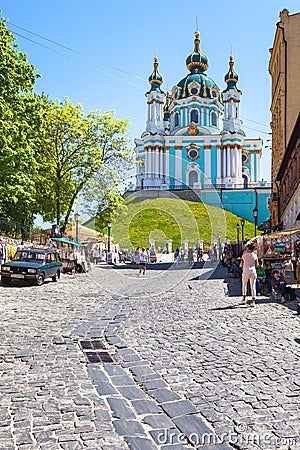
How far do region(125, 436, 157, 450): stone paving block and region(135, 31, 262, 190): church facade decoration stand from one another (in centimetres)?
8329

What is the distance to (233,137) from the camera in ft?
311

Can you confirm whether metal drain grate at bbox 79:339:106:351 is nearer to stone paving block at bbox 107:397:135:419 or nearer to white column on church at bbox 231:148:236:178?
stone paving block at bbox 107:397:135:419

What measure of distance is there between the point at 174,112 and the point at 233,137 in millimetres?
12826

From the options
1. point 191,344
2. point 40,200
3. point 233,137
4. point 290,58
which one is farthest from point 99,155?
point 233,137

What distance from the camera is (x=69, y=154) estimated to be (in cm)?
3478

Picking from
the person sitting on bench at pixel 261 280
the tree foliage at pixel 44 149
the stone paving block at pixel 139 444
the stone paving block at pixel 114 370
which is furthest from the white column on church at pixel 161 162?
the stone paving block at pixel 139 444

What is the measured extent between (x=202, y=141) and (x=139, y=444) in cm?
9343

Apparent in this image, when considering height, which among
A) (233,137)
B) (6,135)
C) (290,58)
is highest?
(233,137)

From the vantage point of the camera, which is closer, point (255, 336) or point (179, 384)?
point (179, 384)

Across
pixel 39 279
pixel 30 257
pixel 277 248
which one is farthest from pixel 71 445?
pixel 30 257

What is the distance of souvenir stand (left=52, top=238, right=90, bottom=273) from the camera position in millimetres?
28603

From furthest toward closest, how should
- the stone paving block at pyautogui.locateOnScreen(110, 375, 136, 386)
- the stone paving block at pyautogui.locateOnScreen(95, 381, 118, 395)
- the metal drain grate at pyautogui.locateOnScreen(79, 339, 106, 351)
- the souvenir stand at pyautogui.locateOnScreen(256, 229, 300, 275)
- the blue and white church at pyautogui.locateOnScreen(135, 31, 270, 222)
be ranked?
the blue and white church at pyautogui.locateOnScreen(135, 31, 270, 222)
the souvenir stand at pyautogui.locateOnScreen(256, 229, 300, 275)
the metal drain grate at pyautogui.locateOnScreen(79, 339, 106, 351)
the stone paving block at pyautogui.locateOnScreen(110, 375, 136, 386)
the stone paving block at pyautogui.locateOnScreen(95, 381, 118, 395)

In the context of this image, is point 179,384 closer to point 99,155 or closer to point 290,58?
point 99,155

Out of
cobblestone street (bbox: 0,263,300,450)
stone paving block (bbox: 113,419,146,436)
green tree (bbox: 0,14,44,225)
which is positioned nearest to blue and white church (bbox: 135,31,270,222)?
Answer: green tree (bbox: 0,14,44,225)
